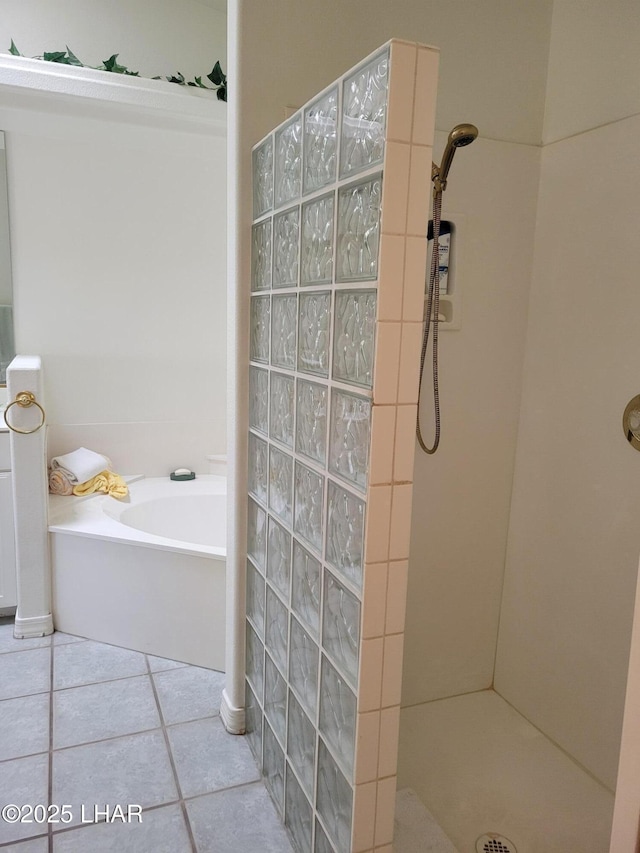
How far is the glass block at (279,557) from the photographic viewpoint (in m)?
1.62

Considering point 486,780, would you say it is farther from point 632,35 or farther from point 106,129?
point 106,129

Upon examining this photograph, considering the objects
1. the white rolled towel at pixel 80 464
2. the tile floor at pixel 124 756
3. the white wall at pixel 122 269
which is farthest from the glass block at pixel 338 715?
the white wall at pixel 122 269

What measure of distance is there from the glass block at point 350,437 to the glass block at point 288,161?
54 centimetres

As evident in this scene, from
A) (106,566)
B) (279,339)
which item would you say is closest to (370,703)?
(279,339)

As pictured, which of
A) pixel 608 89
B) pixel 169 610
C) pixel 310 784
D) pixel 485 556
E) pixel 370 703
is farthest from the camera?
pixel 169 610

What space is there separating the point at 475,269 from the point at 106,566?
179 cm

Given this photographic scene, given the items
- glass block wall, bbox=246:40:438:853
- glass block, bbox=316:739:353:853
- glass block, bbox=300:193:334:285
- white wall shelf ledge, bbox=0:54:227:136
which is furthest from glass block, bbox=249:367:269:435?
white wall shelf ledge, bbox=0:54:227:136

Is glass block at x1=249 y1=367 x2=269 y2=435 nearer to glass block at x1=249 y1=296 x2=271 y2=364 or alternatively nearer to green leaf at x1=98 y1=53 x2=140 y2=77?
glass block at x1=249 y1=296 x2=271 y2=364

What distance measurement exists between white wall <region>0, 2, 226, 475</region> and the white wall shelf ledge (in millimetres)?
37

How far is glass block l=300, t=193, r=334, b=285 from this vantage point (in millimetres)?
1325

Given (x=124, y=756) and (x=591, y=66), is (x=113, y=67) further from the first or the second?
(x=124, y=756)

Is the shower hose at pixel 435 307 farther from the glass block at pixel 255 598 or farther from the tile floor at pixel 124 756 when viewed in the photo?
the tile floor at pixel 124 756

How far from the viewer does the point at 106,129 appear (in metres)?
2.96

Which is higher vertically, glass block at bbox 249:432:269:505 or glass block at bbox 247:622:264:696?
glass block at bbox 249:432:269:505
